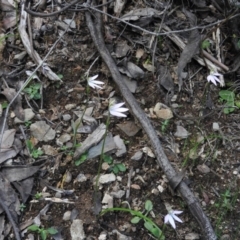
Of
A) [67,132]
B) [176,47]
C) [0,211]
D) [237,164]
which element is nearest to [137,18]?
[176,47]

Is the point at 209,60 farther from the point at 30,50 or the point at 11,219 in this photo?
the point at 11,219

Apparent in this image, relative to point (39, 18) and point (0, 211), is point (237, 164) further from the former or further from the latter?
point (39, 18)

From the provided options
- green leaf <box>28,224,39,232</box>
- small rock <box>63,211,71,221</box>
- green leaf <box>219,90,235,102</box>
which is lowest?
small rock <box>63,211,71,221</box>

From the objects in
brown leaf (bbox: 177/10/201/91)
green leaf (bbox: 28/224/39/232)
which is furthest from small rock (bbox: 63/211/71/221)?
brown leaf (bbox: 177/10/201/91)

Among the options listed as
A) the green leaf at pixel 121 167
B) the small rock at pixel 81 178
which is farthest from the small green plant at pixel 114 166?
the small rock at pixel 81 178

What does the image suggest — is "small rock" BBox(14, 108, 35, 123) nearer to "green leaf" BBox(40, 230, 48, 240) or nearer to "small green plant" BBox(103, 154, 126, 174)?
"small green plant" BBox(103, 154, 126, 174)
